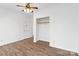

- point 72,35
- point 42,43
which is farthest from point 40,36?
point 72,35

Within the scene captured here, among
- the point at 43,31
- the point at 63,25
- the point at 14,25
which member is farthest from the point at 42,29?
the point at 14,25

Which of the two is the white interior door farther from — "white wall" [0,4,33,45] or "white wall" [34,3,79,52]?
"white wall" [0,4,33,45]

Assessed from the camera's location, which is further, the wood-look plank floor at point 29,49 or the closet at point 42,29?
the closet at point 42,29

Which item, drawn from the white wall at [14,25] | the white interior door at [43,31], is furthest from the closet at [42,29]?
the white wall at [14,25]

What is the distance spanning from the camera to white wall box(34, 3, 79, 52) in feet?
4.07

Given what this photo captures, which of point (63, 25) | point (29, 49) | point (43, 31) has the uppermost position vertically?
point (63, 25)

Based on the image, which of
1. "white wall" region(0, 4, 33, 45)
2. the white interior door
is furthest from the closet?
"white wall" region(0, 4, 33, 45)

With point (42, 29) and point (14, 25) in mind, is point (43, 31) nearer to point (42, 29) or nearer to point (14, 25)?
point (42, 29)

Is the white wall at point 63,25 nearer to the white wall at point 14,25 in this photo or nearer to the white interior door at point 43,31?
the white interior door at point 43,31

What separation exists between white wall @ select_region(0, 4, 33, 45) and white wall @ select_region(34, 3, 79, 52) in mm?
206

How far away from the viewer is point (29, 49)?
1.32 metres

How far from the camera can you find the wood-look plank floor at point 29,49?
3.96 ft

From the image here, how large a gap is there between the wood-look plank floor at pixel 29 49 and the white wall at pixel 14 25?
8cm

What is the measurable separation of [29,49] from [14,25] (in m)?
0.45
